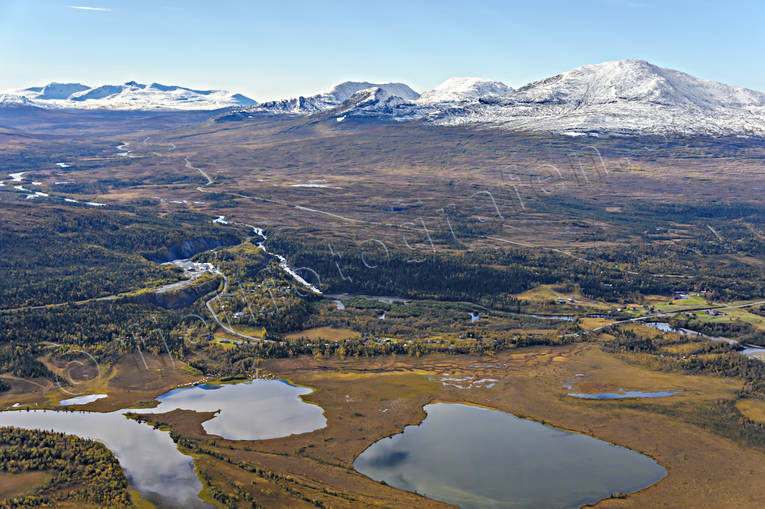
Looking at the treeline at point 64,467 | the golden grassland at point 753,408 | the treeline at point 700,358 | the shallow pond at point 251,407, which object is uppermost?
the treeline at point 700,358

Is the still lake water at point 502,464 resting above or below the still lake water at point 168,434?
above

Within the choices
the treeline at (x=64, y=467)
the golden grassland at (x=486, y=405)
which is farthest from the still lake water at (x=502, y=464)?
the treeline at (x=64, y=467)

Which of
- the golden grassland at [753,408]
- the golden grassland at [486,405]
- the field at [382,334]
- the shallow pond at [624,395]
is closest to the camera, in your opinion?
the golden grassland at [486,405]

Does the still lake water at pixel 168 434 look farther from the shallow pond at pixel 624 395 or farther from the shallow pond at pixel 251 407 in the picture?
the shallow pond at pixel 624 395

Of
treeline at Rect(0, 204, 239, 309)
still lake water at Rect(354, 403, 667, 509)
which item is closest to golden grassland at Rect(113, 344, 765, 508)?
still lake water at Rect(354, 403, 667, 509)

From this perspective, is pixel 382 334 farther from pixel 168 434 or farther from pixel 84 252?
pixel 84 252

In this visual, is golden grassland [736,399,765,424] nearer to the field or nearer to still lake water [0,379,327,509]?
the field

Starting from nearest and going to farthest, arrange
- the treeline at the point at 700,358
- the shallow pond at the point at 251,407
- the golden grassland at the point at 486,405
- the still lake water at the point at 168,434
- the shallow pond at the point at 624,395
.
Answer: the still lake water at the point at 168,434
the golden grassland at the point at 486,405
the shallow pond at the point at 251,407
the shallow pond at the point at 624,395
the treeline at the point at 700,358
